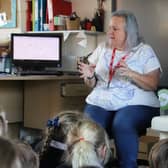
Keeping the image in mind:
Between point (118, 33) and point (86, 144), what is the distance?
1296 millimetres

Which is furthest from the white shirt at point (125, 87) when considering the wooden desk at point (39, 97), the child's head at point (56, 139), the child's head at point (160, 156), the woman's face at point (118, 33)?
the child's head at point (160, 156)

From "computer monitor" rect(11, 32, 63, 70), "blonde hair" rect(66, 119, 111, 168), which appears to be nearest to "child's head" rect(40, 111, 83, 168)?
"blonde hair" rect(66, 119, 111, 168)

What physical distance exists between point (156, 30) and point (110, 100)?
916 mm

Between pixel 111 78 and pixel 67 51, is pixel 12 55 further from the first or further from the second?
pixel 111 78

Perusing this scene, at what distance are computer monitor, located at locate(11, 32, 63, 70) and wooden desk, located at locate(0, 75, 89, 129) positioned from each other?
5.5 inches

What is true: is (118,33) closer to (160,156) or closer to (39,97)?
(39,97)

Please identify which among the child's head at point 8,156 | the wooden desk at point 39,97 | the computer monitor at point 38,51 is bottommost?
the wooden desk at point 39,97

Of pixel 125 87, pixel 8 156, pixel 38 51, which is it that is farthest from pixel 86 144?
pixel 38 51

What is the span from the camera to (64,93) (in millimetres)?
3219

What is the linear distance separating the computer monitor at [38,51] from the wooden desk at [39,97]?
0.14 m

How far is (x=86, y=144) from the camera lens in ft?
4.23

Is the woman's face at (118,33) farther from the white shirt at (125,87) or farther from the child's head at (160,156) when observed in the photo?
the child's head at (160,156)

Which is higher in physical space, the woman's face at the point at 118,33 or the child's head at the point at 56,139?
the woman's face at the point at 118,33

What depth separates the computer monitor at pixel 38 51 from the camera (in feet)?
11.3
